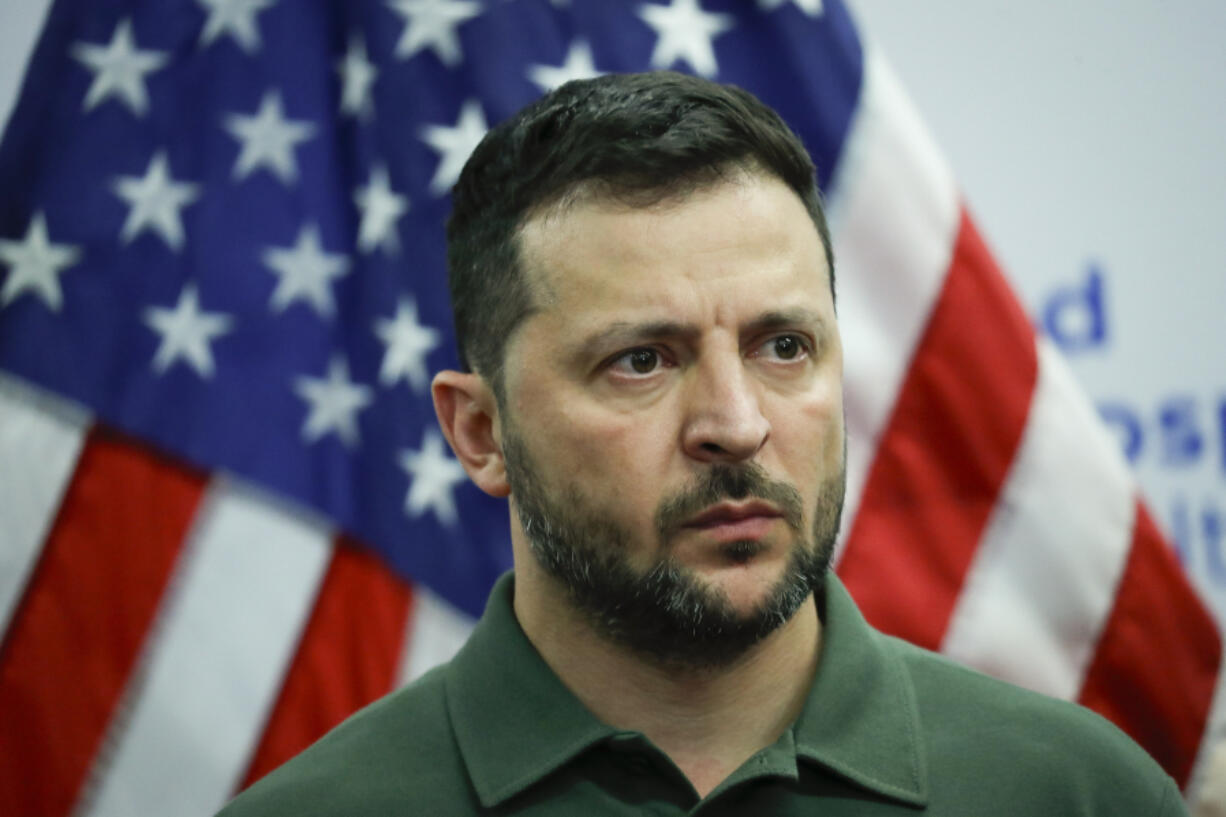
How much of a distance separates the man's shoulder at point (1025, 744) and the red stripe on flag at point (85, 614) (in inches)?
50.2

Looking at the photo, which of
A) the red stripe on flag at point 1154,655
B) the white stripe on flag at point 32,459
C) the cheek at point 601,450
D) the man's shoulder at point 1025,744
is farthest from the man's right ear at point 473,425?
the red stripe on flag at point 1154,655

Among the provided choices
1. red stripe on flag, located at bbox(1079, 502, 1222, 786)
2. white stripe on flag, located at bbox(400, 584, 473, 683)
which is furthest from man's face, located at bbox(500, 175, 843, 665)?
red stripe on flag, located at bbox(1079, 502, 1222, 786)

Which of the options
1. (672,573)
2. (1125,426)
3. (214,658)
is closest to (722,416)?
(672,573)

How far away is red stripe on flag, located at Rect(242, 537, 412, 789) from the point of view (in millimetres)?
1957

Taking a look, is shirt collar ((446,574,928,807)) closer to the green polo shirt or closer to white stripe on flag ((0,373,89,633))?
the green polo shirt

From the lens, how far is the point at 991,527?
1.99 metres

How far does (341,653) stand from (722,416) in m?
1.13

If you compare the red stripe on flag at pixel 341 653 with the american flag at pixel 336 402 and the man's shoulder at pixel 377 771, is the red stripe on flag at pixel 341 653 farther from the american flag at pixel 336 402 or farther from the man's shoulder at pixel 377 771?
the man's shoulder at pixel 377 771

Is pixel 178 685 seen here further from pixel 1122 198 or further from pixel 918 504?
pixel 1122 198

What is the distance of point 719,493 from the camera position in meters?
1.11

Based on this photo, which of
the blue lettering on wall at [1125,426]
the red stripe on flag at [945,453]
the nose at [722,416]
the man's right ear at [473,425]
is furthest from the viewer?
the blue lettering on wall at [1125,426]

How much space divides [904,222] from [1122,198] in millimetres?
422

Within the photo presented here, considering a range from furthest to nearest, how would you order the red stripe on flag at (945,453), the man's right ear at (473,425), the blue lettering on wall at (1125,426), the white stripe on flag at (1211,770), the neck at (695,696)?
the blue lettering on wall at (1125,426), the red stripe on flag at (945,453), the white stripe on flag at (1211,770), the man's right ear at (473,425), the neck at (695,696)

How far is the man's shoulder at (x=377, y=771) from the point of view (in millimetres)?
1173
